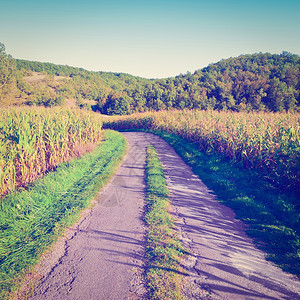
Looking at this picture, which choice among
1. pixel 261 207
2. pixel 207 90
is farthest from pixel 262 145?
pixel 207 90

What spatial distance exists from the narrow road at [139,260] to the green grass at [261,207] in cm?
29

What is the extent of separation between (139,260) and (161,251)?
15.5 inches

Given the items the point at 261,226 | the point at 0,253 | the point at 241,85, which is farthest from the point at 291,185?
the point at 241,85

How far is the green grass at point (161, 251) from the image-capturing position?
7.64 ft

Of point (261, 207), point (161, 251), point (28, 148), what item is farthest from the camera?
point (28, 148)

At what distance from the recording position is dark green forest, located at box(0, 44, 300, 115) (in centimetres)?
2929

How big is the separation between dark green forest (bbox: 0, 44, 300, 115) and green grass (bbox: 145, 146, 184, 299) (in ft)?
49.2

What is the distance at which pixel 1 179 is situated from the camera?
456 centimetres

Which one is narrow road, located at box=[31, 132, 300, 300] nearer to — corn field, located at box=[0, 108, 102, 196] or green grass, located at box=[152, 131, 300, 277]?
green grass, located at box=[152, 131, 300, 277]

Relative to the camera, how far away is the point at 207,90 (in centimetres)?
4953

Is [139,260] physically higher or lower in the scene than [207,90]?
lower

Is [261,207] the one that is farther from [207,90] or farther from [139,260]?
[207,90]

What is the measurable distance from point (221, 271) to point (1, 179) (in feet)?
17.7

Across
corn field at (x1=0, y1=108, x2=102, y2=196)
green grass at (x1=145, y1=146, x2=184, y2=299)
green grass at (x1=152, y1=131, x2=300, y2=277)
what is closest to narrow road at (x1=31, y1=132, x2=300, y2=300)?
green grass at (x1=145, y1=146, x2=184, y2=299)
